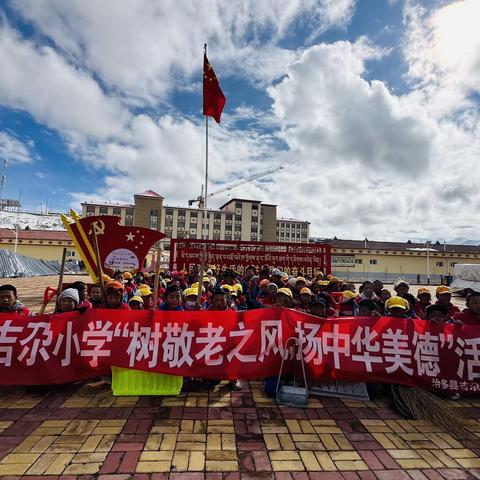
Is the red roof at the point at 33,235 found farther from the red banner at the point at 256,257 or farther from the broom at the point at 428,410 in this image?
the broom at the point at 428,410

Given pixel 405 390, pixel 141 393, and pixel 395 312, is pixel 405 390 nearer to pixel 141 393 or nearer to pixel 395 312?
pixel 395 312

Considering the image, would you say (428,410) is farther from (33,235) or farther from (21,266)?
(33,235)

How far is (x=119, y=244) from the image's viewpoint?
26.0 feet

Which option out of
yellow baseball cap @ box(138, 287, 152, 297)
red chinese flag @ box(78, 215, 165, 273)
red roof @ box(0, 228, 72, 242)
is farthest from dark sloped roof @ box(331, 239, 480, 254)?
yellow baseball cap @ box(138, 287, 152, 297)

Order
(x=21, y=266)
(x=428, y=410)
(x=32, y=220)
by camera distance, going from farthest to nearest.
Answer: (x=32, y=220), (x=21, y=266), (x=428, y=410)

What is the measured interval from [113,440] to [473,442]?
3.28 meters

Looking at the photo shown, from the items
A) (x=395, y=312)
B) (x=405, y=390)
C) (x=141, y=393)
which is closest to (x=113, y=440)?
(x=141, y=393)

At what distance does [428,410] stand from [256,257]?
8815mm

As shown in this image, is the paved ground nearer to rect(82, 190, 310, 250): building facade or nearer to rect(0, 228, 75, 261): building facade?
rect(0, 228, 75, 261): building facade

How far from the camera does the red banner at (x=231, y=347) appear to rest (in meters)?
3.77

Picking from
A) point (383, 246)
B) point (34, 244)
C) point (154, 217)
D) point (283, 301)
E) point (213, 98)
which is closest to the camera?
point (283, 301)

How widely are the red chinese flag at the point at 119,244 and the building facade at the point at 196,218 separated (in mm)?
62096

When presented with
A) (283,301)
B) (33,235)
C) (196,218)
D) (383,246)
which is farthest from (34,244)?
(383,246)

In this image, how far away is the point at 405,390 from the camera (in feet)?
12.1
